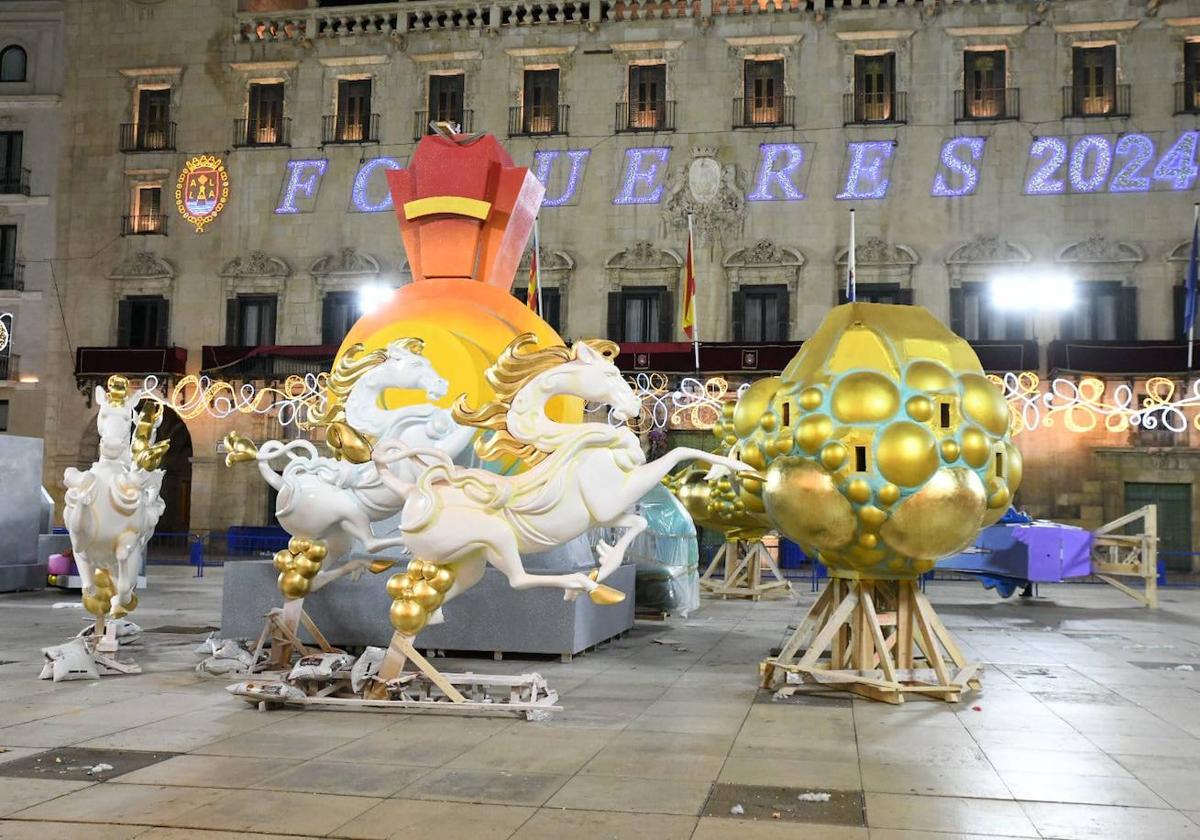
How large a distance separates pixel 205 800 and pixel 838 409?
5175 millimetres

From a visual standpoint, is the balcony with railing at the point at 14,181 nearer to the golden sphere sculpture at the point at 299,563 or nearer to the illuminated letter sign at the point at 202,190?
the illuminated letter sign at the point at 202,190

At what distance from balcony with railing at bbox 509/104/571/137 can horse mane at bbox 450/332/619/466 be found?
69.8ft

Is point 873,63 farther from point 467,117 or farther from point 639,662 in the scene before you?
point 639,662

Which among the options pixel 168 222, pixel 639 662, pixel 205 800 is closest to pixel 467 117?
pixel 168 222

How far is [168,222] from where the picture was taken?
30.2 m

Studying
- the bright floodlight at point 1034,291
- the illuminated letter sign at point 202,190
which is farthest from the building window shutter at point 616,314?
the illuminated letter sign at point 202,190

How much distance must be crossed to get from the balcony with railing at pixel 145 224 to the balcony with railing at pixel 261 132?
2774mm

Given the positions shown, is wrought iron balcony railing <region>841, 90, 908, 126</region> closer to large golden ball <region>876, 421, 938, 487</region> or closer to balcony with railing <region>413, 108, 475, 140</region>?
balcony with railing <region>413, 108, 475, 140</region>

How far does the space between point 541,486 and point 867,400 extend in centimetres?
257

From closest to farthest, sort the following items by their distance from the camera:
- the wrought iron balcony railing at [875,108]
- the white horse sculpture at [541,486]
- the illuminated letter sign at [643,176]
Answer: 1. the white horse sculpture at [541,486]
2. the wrought iron balcony railing at [875,108]
3. the illuminated letter sign at [643,176]

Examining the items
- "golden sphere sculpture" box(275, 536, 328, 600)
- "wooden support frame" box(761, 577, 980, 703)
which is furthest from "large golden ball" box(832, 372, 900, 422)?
"golden sphere sculpture" box(275, 536, 328, 600)

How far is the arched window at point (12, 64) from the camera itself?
105 feet

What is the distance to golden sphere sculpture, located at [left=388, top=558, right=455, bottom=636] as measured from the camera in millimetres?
7992

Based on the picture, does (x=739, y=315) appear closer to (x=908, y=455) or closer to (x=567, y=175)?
(x=567, y=175)
